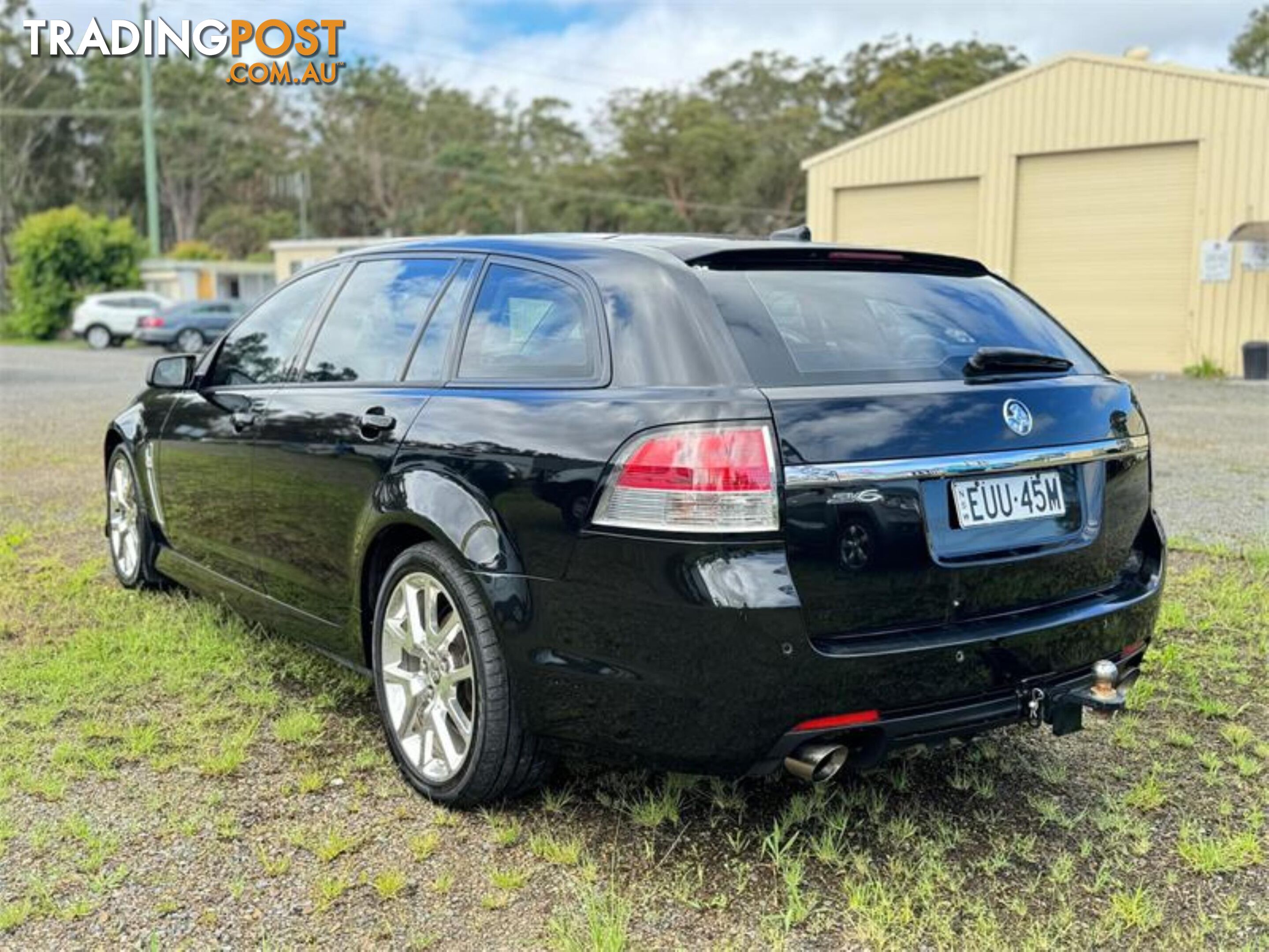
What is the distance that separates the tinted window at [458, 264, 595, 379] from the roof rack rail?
77 centimetres

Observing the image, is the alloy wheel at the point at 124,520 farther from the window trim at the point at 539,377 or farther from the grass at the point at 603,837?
the window trim at the point at 539,377

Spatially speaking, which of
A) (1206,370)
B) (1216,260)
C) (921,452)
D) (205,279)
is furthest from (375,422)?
(205,279)

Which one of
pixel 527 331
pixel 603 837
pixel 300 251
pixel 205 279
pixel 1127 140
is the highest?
pixel 1127 140

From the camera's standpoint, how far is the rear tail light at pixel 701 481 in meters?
2.56

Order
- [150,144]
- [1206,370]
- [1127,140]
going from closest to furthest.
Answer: [1206,370]
[1127,140]
[150,144]

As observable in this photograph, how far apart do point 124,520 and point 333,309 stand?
6.73 feet

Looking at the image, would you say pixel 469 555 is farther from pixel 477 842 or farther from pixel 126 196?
pixel 126 196

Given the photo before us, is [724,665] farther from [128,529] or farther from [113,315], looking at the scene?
[113,315]

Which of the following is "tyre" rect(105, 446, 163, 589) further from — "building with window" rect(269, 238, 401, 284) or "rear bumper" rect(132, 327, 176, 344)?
"building with window" rect(269, 238, 401, 284)

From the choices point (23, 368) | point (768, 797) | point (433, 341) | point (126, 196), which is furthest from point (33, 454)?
point (126, 196)

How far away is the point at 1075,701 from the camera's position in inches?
115

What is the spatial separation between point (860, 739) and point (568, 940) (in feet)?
2.61

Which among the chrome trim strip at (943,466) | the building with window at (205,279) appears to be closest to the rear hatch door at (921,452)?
the chrome trim strip at (943,466)

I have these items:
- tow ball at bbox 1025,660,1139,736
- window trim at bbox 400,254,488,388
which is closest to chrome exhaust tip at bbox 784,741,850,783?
tow ball at bbox 1025,660,1139,736
